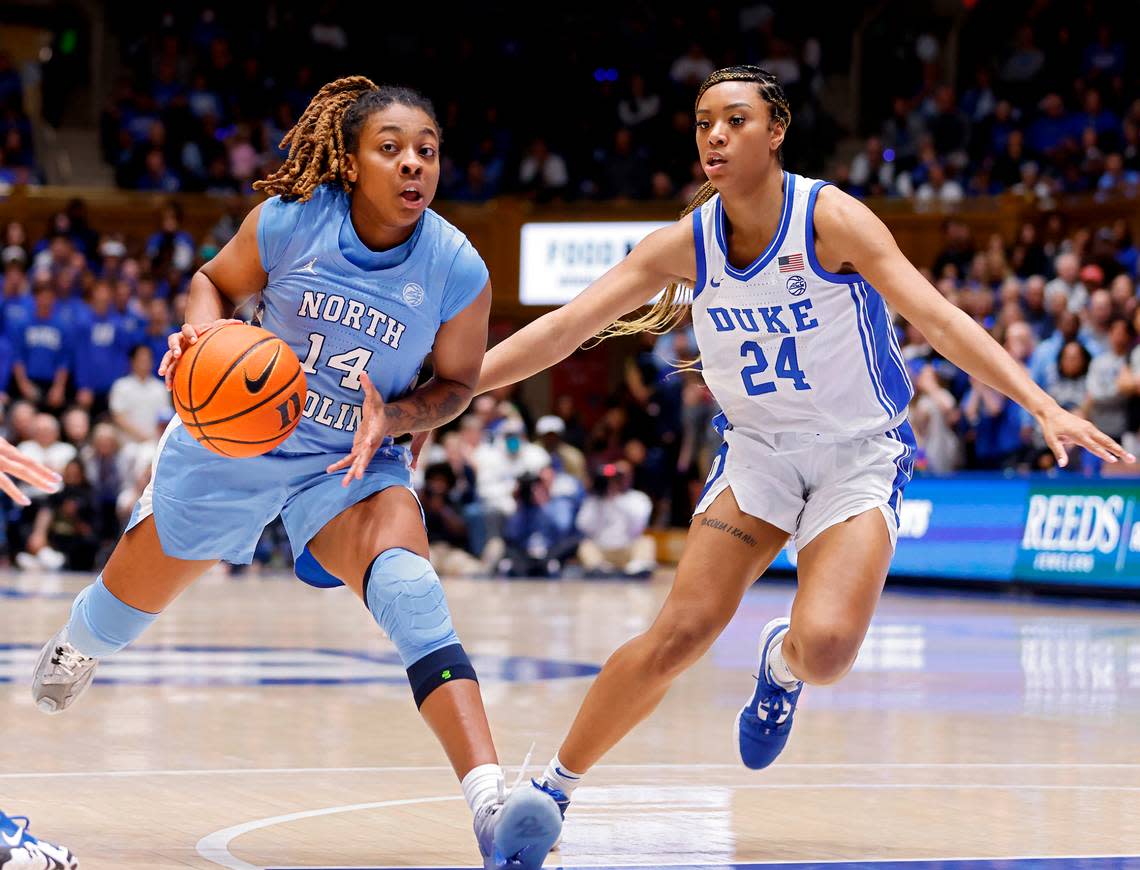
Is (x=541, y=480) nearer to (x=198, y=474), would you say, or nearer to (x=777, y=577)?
(x=777, y=577)

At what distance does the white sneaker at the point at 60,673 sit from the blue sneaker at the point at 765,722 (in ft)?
6.70

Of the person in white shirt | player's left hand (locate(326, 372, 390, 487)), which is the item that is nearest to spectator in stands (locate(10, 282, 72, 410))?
the person in white shirt

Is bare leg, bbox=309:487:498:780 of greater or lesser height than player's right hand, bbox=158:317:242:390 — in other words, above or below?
below

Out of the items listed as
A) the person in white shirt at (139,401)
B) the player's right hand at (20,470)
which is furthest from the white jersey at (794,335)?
the person in white shirt at (139,401)

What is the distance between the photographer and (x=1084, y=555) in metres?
14.6

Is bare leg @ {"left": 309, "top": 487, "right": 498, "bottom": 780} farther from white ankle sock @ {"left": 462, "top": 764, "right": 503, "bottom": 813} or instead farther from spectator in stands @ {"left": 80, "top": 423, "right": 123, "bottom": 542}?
spectator in stands @ {"left": 80, "top": 423, "right": 123, "bottom": 542}

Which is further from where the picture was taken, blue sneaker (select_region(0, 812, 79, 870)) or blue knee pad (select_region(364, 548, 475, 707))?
blue knee pad (select_region(364, 548, 475, 707))

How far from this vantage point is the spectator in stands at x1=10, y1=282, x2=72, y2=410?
1794cm

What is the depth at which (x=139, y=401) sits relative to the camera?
1770 cm

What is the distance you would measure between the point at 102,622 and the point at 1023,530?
11024 mm

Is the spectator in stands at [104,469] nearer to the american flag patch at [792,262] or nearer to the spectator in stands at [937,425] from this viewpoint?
the spectator in stands at [937,425]

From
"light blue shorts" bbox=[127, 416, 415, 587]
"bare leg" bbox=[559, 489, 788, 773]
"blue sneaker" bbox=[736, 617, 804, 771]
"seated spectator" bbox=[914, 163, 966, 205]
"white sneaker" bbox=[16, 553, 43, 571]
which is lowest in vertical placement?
"white sneaker" bbox=[16, 553, 43, 571]

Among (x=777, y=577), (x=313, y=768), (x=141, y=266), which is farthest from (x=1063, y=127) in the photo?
(x=313, y=768)

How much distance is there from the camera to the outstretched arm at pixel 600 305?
5.45m
